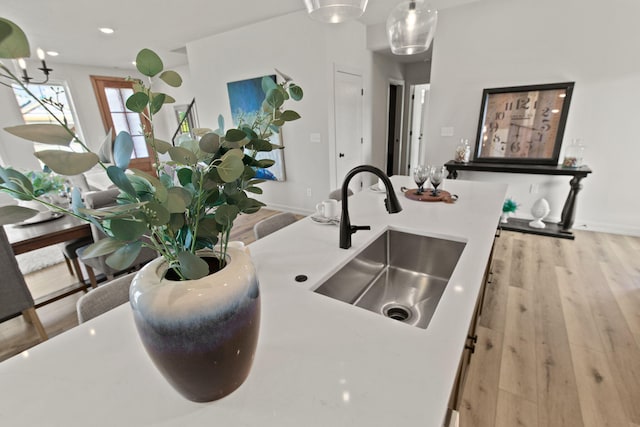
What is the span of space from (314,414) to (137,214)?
0.50 metres

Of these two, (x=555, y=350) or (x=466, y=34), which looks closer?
(x=555, y=350)

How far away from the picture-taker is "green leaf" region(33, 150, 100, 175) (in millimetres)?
369

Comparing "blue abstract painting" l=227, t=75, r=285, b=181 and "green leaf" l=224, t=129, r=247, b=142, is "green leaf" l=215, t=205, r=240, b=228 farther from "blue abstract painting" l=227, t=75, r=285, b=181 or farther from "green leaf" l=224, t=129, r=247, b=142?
"blue abstract painting" l=227, t=75, r=285, b=181

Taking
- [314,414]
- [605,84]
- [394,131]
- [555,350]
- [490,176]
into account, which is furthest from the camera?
[394,131]

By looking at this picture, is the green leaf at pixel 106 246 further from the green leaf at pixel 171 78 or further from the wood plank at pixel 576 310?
the wood plank at pixel 576 310

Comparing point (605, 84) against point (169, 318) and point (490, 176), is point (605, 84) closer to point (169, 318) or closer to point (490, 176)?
point (490, 176)

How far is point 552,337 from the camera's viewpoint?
1.88 meters

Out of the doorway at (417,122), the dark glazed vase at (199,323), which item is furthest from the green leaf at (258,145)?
the doorway at (417,122)

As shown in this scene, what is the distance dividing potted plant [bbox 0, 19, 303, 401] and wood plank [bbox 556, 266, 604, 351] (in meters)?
2.27

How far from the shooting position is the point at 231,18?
371 cm

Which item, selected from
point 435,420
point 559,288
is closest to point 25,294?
point 435,420

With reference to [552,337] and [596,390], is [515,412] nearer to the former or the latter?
[596,390]

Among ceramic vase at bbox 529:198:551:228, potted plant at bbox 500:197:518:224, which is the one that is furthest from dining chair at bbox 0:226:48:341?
ceramic vase at bbox 529:198:551:228

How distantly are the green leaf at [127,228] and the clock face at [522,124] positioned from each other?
13.5 feet
